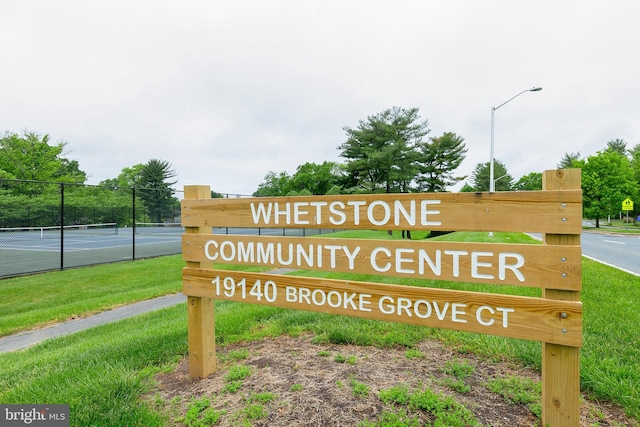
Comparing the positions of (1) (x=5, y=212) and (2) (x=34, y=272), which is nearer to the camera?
(2) (x=34, y=272)

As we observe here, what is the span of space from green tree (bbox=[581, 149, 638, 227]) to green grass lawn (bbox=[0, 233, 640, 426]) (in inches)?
1256

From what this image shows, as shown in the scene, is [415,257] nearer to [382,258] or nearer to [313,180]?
[382,258]

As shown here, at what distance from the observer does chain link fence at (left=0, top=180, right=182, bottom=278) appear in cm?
1288

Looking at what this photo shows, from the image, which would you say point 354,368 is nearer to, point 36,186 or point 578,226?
point 578,226

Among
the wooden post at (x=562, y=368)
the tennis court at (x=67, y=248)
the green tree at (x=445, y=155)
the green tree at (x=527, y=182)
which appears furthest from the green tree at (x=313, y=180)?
the wooden post at (x=562, y=368)

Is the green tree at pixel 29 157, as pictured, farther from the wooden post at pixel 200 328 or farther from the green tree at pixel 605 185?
the green tree at pixel 605 185

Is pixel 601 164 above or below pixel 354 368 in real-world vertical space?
above

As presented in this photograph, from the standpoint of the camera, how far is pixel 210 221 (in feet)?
8.66

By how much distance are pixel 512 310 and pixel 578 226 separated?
0.51 metres

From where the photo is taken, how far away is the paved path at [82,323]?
4.20m

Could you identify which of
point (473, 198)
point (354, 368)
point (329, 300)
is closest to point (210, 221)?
point (329, 300)

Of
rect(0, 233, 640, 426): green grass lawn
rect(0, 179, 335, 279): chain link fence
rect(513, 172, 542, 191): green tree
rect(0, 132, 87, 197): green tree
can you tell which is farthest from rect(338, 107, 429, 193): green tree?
rect(513, 172, 542, 191): green tree

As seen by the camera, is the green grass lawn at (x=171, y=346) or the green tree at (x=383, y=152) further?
the green tree at (x=383, y=152)

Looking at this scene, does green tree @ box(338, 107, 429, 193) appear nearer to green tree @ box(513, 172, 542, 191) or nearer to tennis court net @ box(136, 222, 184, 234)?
tennis court net @ box(136, 222, 184, 234)
